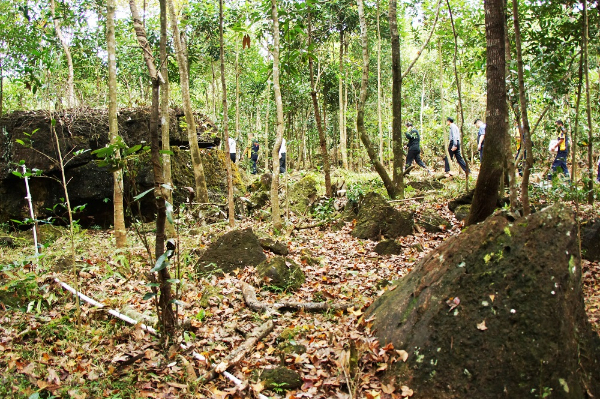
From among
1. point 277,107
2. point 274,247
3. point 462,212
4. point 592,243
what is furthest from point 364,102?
point 592,243

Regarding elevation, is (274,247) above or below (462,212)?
below

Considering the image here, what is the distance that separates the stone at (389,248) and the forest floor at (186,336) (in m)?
0.52

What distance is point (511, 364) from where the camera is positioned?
3096 mm

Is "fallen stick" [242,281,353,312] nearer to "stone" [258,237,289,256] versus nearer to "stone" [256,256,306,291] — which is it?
"stone" [256,256,306,291]

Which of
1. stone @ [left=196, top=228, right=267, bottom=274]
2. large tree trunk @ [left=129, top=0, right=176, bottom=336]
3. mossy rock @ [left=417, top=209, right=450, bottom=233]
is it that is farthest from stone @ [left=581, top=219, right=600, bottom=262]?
large tree trunk @ [left=129, top=0, right=176, bottom=336]

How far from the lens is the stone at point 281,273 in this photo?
5.72m

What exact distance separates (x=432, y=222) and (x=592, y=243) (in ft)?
9.83

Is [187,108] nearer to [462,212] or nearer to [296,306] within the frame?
[296,306]

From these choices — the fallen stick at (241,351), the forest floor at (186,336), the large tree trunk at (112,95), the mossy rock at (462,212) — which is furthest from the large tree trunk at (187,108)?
the fallen stick at (241,351)

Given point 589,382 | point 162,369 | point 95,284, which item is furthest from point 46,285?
point 589,382

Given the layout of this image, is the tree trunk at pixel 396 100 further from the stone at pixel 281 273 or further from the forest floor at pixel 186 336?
the stone at pixel 281 273

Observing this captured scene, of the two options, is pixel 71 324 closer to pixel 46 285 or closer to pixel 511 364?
pixel 46 285

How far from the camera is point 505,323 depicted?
3.26 meters

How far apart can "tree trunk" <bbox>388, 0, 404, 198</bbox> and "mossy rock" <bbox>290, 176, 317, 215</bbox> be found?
2.57m
